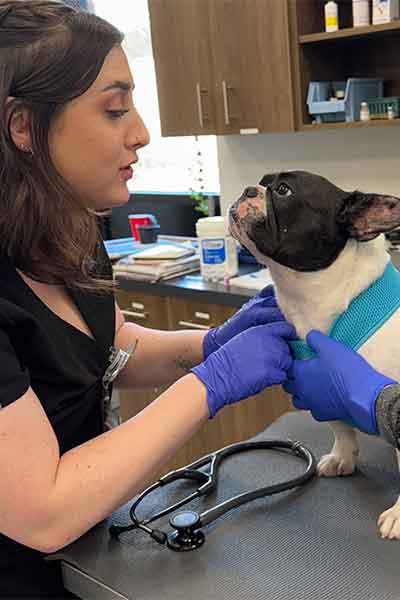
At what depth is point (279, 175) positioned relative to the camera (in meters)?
1.12

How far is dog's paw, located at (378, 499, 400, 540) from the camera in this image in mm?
919

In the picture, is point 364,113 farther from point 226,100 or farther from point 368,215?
point 368,215

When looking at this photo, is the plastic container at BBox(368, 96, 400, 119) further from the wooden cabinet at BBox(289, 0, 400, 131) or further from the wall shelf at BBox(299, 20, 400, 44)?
the wall shelf at BBox(299, 20, 400, 44)

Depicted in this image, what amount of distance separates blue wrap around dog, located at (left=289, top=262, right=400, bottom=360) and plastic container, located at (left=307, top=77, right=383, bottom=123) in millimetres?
1441

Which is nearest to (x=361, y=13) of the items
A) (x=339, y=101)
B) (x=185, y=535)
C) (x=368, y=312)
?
(x=339, y=101)

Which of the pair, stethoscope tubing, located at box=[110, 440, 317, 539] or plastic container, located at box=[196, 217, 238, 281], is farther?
plastic container, located at box=[196, 217, 238, 281]

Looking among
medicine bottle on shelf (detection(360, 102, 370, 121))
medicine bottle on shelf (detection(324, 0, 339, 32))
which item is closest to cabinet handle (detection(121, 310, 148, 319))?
medicine bottle on shelf (detection(360, 102, 370, 121))

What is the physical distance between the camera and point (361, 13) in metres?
2.24

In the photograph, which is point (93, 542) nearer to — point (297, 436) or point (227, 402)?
point (227, 402)

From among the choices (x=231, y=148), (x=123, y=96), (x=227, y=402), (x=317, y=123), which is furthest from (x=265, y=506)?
(x=231, y=148)

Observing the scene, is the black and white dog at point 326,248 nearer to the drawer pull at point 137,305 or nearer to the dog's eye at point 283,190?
the dog's eye at point 283,190

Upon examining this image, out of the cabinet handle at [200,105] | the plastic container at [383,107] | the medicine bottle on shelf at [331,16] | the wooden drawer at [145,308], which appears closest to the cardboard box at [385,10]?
the medicine bottle on shelf at [331,16]

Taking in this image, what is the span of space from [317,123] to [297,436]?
1.49 meters

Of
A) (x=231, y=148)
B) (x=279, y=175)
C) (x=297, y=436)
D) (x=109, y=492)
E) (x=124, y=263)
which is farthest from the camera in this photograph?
(x=231, y=148)
